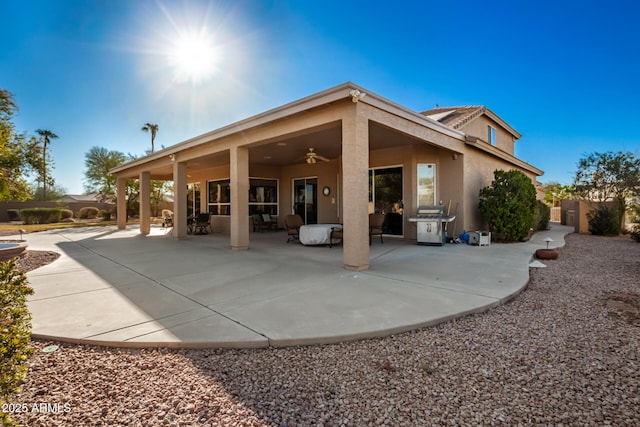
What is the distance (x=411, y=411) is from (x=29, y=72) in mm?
17814

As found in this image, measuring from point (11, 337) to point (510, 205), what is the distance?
1029 cm

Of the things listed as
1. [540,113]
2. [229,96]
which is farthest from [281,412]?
[540,113]

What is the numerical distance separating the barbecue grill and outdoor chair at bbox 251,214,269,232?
24.0 feet

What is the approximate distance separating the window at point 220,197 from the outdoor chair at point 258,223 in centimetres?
146

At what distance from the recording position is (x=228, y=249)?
8484 mm

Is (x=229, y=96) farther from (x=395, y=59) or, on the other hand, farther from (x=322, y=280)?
(x=322, y=280)

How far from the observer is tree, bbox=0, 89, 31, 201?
721 cm

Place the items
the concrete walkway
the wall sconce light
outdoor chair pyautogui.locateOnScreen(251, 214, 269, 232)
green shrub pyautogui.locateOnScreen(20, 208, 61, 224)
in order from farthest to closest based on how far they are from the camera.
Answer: green shrub pyautogui.locateOnScreen(20, 208, 61, 224), outdoor chair pyautogui.locateOnScreen(251, 214, 269, 232), the wall sconce light, the concrete walkway

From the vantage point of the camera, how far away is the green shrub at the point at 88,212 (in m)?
27.1

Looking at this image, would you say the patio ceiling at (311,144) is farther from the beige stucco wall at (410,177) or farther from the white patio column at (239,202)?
the white patio column at (239,202)

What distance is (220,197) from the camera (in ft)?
48.7

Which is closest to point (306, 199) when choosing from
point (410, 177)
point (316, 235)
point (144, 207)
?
point (316, 235)

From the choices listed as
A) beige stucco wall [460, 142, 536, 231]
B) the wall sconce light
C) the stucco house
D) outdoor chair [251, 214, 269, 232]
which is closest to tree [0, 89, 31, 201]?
the stucco house

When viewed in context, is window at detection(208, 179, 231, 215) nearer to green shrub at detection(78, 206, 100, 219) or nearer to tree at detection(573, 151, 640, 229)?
tree at detection(573, 151, 640, 229)
